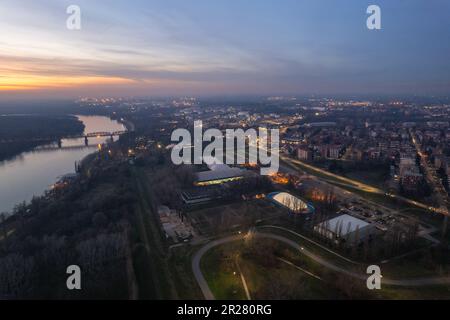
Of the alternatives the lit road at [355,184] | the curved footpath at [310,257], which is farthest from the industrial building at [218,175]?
the curved footpath at [310,257]

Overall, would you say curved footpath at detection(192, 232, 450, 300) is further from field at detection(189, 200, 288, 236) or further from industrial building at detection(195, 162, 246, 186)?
industrial building at detection(195, 162, 246, 186)

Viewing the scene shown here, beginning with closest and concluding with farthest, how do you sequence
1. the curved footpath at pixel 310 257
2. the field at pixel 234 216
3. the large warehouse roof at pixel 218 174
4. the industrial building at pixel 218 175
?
the curved footpath at pixel 310 257, the field at pixel 234 216, the industrial building at pixel 218 175, the large warehouse roof at pixel 218 174

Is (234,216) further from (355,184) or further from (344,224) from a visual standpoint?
(355,184)

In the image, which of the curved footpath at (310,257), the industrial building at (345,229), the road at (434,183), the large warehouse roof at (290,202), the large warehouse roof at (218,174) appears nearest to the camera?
the curved footpath at (310,257)

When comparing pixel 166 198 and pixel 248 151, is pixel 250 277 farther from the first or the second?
pixel 248 151

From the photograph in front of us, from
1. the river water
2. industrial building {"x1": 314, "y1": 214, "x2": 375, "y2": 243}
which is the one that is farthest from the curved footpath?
the river water

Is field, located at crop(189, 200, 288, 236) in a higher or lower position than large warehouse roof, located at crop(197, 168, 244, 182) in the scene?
lower

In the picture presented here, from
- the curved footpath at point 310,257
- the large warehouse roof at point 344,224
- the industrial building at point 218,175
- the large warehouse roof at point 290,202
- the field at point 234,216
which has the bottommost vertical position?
the curved footpath at point 310,257

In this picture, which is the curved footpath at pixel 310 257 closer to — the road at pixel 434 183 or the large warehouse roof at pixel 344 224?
the large warehouse roof at pixel 344 224
